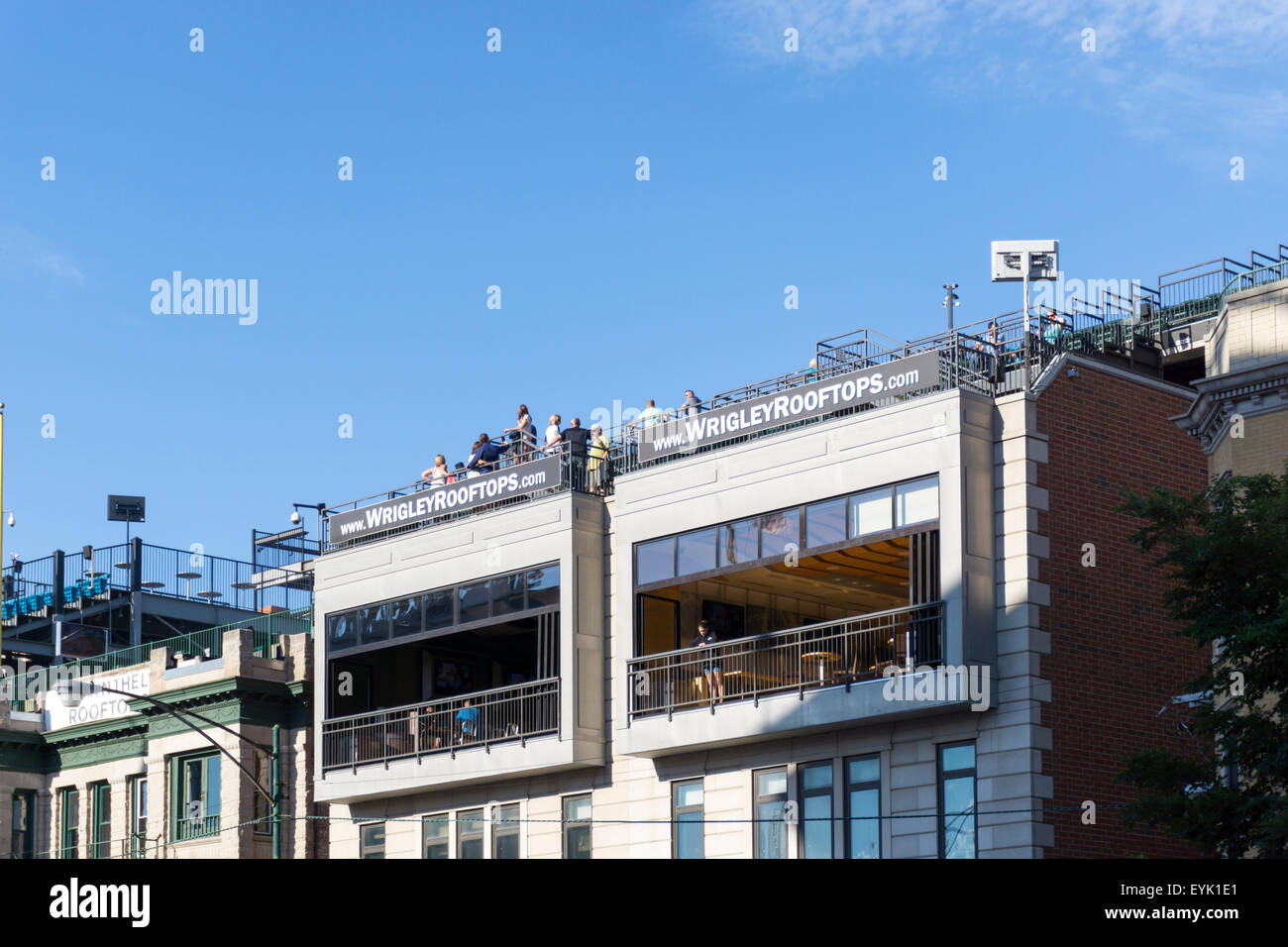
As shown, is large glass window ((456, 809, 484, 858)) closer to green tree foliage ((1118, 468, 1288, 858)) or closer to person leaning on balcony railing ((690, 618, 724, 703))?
person leaning on balcony railing ((690, 618, 724, 703))

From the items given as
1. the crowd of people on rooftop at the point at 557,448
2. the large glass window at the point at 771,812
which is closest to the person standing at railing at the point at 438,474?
the crowd of people on rooftop at the point at 557,448

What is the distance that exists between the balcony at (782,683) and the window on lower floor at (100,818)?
1756 centimetres

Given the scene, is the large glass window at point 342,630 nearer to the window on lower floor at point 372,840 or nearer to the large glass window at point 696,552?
the window on lower floor at point 372,840

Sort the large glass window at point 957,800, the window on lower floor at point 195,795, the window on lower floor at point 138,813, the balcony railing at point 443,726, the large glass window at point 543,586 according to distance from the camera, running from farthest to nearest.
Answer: the window on lower floor at point 138,813
the window on lower floor at point 195,795
the large glass window at point 543,586
the balcony railing at point 443,726
the large glass window at point 957,800

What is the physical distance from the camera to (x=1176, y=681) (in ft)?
101

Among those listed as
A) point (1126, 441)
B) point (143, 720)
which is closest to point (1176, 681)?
point (1126, 441)

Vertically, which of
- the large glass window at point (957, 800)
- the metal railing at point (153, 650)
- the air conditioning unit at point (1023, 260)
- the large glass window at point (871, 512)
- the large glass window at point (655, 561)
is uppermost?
the air conditioning unit at point (1023, 260)

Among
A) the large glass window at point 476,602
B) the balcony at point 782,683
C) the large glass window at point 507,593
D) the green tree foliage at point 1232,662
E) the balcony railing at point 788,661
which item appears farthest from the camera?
the large glass window at point 476,602

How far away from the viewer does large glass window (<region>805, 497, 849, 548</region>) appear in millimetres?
30484

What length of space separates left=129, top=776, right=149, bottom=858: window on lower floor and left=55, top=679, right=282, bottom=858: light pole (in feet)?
7.65

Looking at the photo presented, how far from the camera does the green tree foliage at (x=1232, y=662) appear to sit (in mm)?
21734
